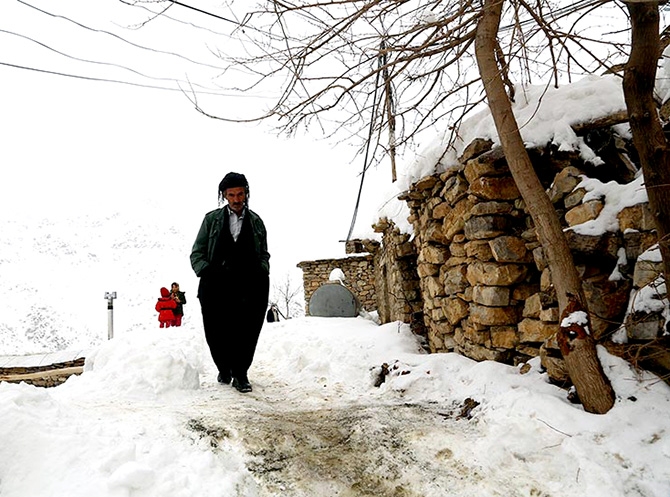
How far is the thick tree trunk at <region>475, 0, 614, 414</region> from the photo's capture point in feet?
6.54

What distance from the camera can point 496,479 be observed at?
1.74 metres

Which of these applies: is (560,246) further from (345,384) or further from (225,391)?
(225,391)

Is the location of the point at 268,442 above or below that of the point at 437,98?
below

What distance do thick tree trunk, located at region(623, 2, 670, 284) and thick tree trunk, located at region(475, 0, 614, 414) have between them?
42cm

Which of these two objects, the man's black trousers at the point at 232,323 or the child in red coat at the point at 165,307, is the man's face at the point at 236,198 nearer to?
the man's black trousers at the point at 232,323

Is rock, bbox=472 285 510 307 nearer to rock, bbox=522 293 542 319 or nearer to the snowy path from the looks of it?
rock, bbox=522 293 542 319

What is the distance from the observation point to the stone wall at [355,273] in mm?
13859

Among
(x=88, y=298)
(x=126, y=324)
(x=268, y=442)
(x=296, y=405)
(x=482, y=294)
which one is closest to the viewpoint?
(x=268, y=442)

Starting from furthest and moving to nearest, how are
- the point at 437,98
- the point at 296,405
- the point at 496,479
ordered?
1. the point at 437,98
2. the point at 296,405
3. the point at 496,479

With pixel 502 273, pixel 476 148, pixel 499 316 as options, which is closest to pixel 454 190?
pixel 476 148

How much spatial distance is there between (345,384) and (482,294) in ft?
4.44

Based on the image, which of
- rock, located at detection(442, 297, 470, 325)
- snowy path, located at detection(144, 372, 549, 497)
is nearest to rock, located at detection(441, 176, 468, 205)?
rock, located at detection(442, 297, 470, 325)

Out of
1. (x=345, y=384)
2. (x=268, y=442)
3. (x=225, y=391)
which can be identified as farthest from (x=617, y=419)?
(x=225, y=391)

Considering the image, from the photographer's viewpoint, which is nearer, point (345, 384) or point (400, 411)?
point (400, 411)
